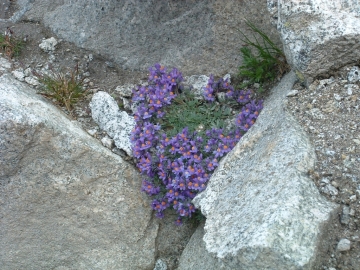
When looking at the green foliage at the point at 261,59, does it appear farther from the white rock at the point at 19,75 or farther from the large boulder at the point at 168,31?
the white rock at the point at 19,75

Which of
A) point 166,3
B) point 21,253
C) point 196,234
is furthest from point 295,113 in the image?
point 21,253

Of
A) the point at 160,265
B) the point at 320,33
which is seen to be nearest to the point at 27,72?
the point at 160,265

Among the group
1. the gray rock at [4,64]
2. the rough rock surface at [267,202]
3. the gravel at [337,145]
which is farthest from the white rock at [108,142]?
the gravel at [337,145]

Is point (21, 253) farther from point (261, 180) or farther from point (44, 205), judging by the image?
point (261, 180)

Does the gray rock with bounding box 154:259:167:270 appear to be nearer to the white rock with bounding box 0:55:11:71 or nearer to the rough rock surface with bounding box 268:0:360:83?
the rough rock surface with bounding box 268:0:360:83

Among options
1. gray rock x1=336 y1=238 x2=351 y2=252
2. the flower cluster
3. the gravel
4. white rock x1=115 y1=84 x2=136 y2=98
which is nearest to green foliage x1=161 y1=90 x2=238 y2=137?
the flower cluster

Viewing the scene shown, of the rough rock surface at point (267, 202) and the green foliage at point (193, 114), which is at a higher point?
the rough rock surface at point (267, 202)

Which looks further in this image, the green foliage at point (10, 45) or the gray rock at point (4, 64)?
the green foliage at point (10, 45)
